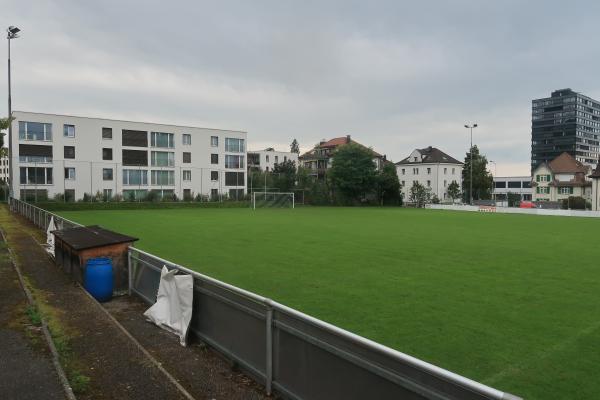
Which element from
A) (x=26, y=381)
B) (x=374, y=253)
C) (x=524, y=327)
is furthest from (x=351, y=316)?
(x=374, y=253)

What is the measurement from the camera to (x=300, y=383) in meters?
3.99

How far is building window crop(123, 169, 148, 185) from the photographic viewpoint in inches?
2328

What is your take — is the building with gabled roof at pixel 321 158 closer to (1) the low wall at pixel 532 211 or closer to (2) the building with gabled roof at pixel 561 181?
(2) the building with gabled roof at pixel 561 181

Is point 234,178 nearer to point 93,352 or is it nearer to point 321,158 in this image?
point 321,158

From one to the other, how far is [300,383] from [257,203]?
53.5 metres

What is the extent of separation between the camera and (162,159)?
62.3m

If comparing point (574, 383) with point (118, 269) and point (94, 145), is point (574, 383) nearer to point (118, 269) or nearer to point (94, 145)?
point (118, 269)

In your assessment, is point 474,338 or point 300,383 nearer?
point 300,383

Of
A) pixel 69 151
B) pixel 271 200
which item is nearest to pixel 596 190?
pixel 271 200

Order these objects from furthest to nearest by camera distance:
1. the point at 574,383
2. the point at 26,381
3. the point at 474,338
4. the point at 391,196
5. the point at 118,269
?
the point at 391,196, the point at 118,269, the point at 474,338, the point at 574,383, the point at 26,381

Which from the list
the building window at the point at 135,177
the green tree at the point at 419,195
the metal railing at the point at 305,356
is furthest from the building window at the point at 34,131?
the metal railing at the point at 305,356

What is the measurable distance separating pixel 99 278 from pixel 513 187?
382 feet

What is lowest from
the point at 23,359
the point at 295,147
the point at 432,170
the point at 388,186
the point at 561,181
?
the point at 23,359

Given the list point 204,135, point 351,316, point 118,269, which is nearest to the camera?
point 351,316
